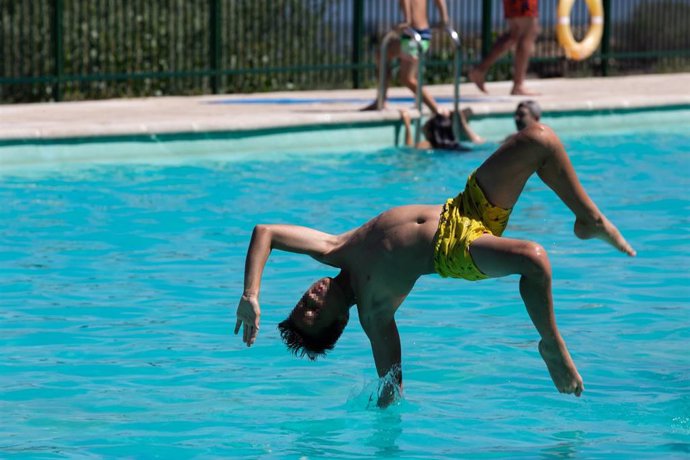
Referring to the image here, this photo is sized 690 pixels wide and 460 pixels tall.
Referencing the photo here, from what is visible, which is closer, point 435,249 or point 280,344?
point 435,249

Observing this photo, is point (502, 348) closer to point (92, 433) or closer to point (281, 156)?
point (92, 433)

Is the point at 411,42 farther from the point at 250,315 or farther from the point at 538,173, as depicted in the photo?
the point at 250,315

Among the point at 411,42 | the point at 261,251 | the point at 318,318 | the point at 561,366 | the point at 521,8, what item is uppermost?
the point at 521,8

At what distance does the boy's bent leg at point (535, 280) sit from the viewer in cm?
491

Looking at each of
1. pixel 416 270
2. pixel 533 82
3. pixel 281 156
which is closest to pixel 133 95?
pixel 281 156

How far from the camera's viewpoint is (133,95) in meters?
16.1

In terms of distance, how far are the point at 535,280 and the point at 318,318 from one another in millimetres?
850

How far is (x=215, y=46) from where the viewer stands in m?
16.3

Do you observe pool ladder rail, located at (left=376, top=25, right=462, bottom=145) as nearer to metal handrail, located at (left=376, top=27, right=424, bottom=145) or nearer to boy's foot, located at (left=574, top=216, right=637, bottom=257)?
metal handrail, located at (left=376, top=27, right=424, bottom=145)

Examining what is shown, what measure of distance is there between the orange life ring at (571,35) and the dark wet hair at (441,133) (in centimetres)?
474

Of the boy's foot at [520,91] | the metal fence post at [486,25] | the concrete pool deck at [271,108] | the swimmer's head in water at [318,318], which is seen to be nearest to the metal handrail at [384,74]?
the concrete pool deck at [271,108]

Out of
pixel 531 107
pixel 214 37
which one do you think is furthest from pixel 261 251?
pixel 214 37

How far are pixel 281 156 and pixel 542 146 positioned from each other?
301 inches

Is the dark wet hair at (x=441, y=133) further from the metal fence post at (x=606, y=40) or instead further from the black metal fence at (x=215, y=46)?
the metal fence post at (x=606, y=40)
